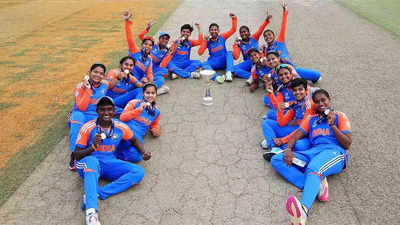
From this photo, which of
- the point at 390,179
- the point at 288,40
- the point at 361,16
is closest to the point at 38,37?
the point at 288,40

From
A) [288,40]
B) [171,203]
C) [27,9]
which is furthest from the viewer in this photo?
[27,9]

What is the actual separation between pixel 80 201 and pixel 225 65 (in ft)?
17.5

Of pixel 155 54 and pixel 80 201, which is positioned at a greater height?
pixel 155 54

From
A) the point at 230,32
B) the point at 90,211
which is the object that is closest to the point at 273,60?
the point at 230,32

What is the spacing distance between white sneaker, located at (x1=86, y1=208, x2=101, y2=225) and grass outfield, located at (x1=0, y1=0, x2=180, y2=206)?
4.27ft

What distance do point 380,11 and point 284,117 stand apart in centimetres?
1187

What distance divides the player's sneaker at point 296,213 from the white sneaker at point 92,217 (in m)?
2.16

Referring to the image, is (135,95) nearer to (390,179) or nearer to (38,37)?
(390,179)

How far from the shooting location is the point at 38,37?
11.0 meters

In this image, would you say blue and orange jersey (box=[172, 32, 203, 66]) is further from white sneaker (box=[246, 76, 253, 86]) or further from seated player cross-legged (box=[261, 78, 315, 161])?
seated player cross-legged (box=[261, 78, 315, 161])

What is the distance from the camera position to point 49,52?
955 cm

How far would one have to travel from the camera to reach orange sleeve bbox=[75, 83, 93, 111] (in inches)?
204

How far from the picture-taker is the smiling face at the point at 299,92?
4.94 m

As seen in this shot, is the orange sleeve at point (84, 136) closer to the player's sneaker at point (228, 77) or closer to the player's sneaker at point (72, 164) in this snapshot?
the player's sneaker at point (72, 164)
